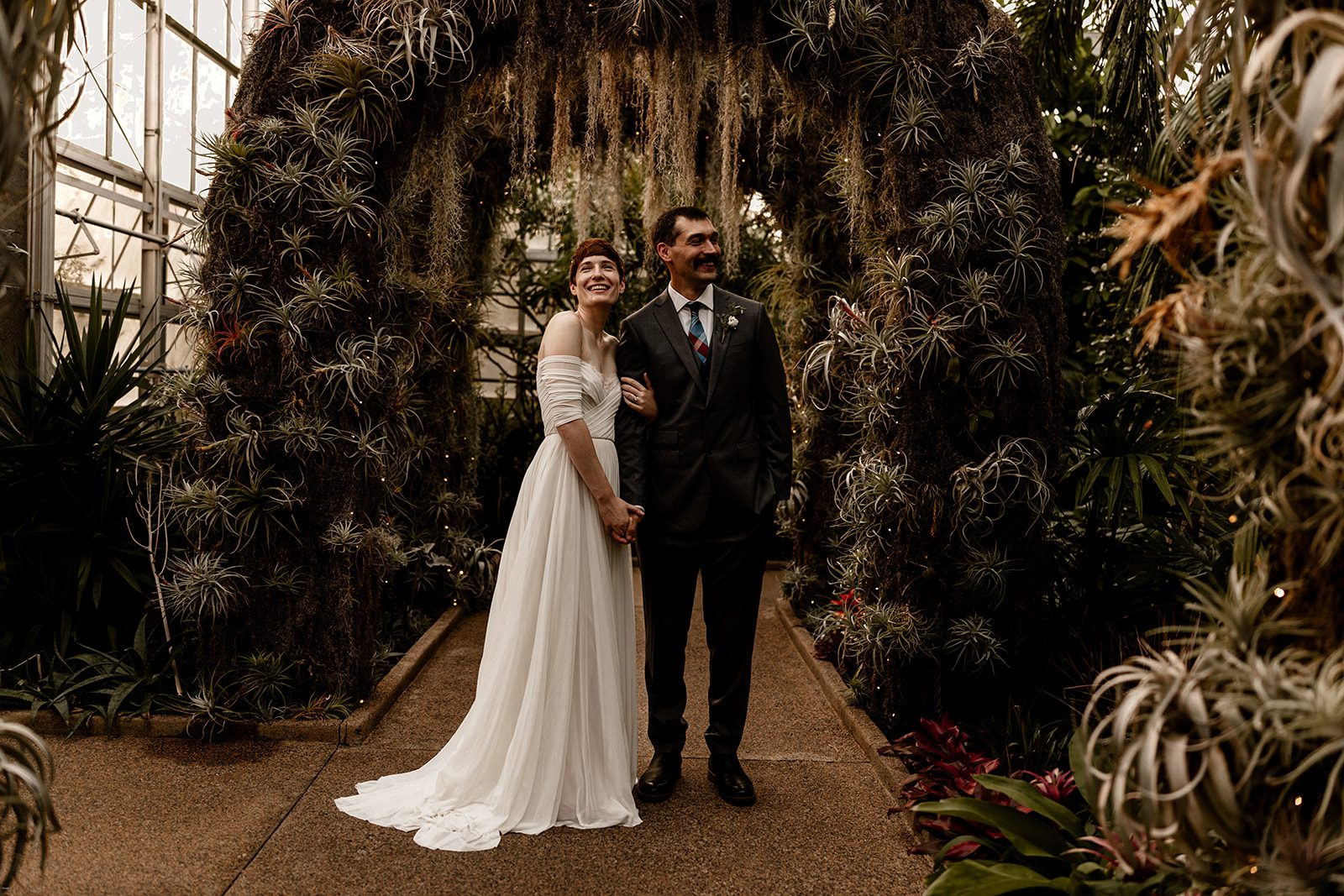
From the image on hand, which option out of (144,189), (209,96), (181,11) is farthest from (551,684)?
(209,96)

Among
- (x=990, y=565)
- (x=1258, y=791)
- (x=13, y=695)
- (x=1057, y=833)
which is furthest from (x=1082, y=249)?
(x=13, y=695)

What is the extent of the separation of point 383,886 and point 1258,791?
2.18 metres

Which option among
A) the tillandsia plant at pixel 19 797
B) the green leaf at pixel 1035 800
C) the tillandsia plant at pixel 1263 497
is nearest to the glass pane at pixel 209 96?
the tillandsia plant at pixel 19 797

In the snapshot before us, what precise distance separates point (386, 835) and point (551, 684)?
675mm

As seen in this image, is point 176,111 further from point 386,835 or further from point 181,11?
point 386,835

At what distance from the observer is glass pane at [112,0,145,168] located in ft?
22.5

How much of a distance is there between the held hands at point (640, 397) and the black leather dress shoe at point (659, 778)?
1.19 metres

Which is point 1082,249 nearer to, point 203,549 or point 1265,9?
point 1265,9

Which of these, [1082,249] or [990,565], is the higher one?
[1082,249]

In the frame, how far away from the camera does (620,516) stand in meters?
3.40

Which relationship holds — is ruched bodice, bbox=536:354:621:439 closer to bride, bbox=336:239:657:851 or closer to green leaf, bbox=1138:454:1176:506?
bride, bbox=336:239:657:851

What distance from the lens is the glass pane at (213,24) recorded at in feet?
27.0

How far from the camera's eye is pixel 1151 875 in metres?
2.33

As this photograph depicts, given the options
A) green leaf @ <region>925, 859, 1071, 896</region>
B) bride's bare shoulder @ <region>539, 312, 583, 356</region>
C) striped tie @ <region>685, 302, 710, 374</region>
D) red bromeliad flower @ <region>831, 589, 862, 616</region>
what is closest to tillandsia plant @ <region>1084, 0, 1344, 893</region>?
green leaf @ <region>925, 859, 1071, 896</region>
